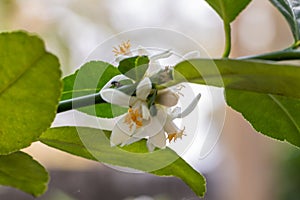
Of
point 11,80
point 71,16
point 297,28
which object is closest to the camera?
point 11,80

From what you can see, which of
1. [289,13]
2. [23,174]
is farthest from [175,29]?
[23,174]

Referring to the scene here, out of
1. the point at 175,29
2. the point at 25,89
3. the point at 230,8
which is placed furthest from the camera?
the point at 175,29

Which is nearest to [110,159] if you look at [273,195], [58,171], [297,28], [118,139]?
[118,139]

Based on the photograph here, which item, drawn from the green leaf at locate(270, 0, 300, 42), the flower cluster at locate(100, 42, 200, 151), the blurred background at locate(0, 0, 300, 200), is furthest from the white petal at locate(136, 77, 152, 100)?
the blurred background at locate(0, 0, 300, 200)

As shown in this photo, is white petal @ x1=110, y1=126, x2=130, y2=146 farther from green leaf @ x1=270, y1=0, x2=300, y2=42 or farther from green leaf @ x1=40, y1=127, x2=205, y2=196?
green leaf @ x1=270, y1=0, x2=300, y2=42

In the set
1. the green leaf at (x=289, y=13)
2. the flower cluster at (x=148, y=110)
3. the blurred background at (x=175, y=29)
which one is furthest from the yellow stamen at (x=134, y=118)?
the blurred background at (x=175, y=29)

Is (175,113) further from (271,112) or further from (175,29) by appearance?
(175,29)

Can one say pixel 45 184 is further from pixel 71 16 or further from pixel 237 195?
pixel 237 195

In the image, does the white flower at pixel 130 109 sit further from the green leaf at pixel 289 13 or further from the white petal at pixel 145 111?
the green leaf at pixel 289 13
